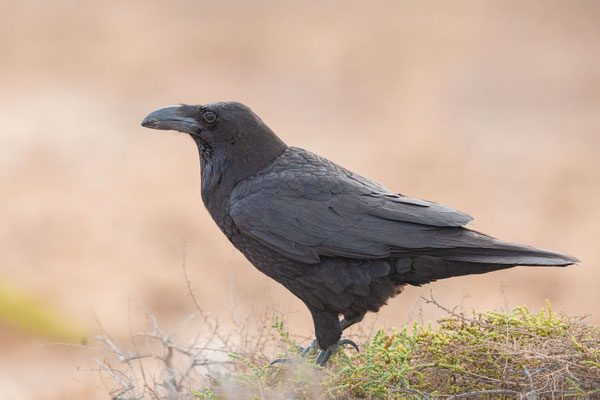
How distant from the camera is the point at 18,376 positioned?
7461mm

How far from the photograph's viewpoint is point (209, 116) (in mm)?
4203

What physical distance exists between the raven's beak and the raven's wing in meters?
0.48

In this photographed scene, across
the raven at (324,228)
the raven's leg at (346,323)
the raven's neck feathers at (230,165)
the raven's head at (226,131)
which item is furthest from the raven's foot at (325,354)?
the raven's head at (226,131)

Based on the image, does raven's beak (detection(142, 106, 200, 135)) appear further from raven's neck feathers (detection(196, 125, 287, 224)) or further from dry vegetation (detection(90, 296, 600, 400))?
dry vegetation (detection(90, 296, 600, 400))

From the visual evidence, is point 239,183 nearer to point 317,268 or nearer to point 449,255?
point 317,268

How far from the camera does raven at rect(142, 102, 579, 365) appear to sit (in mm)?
3795

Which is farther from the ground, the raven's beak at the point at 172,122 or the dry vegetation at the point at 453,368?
the raven's beak at the point at 172,122

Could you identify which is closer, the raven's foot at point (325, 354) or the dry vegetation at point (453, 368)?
the dry vegetation at point (453, 368)

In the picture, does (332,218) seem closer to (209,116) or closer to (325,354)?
(325,354)

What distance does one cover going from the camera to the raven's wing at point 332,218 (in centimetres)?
381

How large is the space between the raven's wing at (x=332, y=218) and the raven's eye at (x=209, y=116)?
0.45m

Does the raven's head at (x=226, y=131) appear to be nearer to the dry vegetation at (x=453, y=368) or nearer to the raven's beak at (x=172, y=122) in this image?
the raven's beak at (x=172, y=122)

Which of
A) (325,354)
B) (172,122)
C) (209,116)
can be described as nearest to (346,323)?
(325,354)

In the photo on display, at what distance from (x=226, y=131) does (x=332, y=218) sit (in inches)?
33.9
